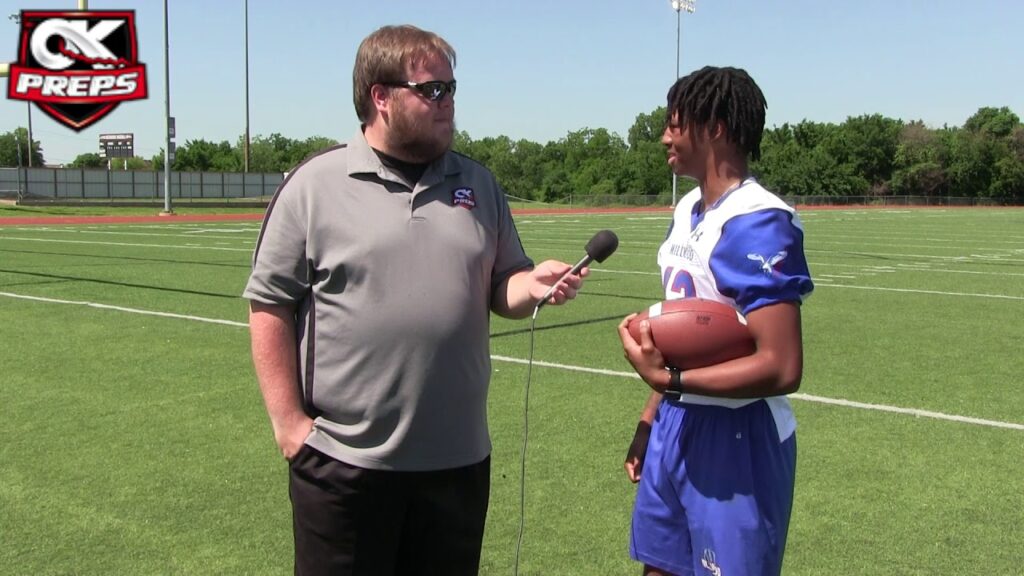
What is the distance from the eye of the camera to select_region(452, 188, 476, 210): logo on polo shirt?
258 centimetres

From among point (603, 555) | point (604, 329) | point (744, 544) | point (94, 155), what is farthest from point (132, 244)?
point (94, 155)

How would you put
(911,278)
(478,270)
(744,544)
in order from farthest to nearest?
(911,278), (478,270), (744,544)

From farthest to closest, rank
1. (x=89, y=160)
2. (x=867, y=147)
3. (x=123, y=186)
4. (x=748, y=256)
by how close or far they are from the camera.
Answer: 1. (x=89, y=160)
2. (x=867, y=147)
3. (x=123, y=186)
4. (x=748, y=256)

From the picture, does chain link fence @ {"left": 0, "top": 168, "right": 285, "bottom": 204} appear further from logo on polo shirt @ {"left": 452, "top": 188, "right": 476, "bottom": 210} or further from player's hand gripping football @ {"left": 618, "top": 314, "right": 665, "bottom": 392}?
player's hand gripping football @ {"left": 618, "top": 314, "right": 665, "bottom": 392}

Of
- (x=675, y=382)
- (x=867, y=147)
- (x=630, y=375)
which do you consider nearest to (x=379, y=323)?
(x=675, y=382)

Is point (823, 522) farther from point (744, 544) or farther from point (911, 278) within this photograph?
point (911, 278)

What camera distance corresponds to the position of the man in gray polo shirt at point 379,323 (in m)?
2.46

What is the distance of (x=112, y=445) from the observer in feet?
17.4

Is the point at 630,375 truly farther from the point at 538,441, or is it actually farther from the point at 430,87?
the point at 430,87

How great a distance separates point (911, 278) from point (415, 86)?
45.5 feet

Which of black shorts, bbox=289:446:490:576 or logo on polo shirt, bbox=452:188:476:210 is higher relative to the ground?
logo on polo shirt, bbox=452:188:476:210

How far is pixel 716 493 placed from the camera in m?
2.41
